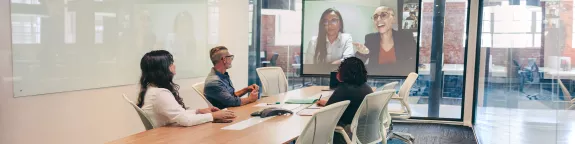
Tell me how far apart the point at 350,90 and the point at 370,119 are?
274 mm

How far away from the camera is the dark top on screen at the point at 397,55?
26.4ft

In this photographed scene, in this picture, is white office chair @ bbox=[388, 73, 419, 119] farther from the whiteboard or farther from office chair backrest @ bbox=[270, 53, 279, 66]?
office chair backrest @ bbox=[270, 53, 279, 66]

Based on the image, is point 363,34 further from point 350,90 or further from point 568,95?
point 568,95

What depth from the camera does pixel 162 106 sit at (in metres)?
3.40

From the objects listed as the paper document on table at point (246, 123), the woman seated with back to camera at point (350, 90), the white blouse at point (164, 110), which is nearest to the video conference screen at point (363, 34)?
the woman seated with back to camera at point (350, 90)

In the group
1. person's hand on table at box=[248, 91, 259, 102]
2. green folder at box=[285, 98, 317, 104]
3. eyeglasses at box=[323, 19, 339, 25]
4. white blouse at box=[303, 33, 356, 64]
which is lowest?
green folder at box=[285, 98, 317, 104]

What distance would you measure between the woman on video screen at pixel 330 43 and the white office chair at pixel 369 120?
417 cm


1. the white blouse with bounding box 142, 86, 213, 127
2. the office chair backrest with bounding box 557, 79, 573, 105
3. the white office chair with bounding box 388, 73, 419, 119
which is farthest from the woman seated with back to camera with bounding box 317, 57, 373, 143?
the white office chair with bounding box 388, 73, 419, 119

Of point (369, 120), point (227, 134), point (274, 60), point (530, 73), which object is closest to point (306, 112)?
point (369, 120)

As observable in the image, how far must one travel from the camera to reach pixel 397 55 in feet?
26.6

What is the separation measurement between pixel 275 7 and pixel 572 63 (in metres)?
6.23

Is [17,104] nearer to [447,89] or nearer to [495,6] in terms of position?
[495,6]

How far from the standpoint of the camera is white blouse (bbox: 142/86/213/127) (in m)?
3.40

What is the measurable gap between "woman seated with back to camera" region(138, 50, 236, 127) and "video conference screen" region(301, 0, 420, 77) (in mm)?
4947
